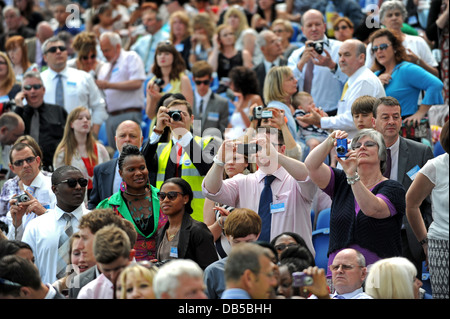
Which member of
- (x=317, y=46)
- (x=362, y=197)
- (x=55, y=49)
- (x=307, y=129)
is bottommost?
(x=362, y=197)

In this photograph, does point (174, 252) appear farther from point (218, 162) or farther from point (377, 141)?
point (377, 141)

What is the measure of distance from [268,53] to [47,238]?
17.6ft

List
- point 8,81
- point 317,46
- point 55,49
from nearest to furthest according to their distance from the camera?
point 317,46 < point 55,49 < point 8,81

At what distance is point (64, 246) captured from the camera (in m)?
6.75

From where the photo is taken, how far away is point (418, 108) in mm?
8711

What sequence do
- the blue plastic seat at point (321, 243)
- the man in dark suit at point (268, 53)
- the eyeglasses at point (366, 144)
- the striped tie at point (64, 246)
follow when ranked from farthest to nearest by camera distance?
the man in dark suit at point (268, 53) → the blue plastic seat at point (321, 243) → the striped tie at point (64, 246) → the eyeglasses at point (366, 144)

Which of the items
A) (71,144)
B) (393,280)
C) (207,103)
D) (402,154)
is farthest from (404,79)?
(393,280)

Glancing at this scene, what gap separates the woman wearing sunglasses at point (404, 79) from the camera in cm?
828

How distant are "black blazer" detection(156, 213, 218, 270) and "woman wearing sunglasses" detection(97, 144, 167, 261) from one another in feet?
1.26

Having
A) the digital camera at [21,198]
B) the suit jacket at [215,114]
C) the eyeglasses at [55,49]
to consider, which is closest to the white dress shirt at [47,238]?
the digital camera at [21,198]

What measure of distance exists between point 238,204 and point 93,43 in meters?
→ 4.76

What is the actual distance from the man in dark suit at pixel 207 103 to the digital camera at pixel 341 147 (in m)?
4.19

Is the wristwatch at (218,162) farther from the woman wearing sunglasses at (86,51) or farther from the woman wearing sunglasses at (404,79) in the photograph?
the woman wearing sunglasses at (86,51)
